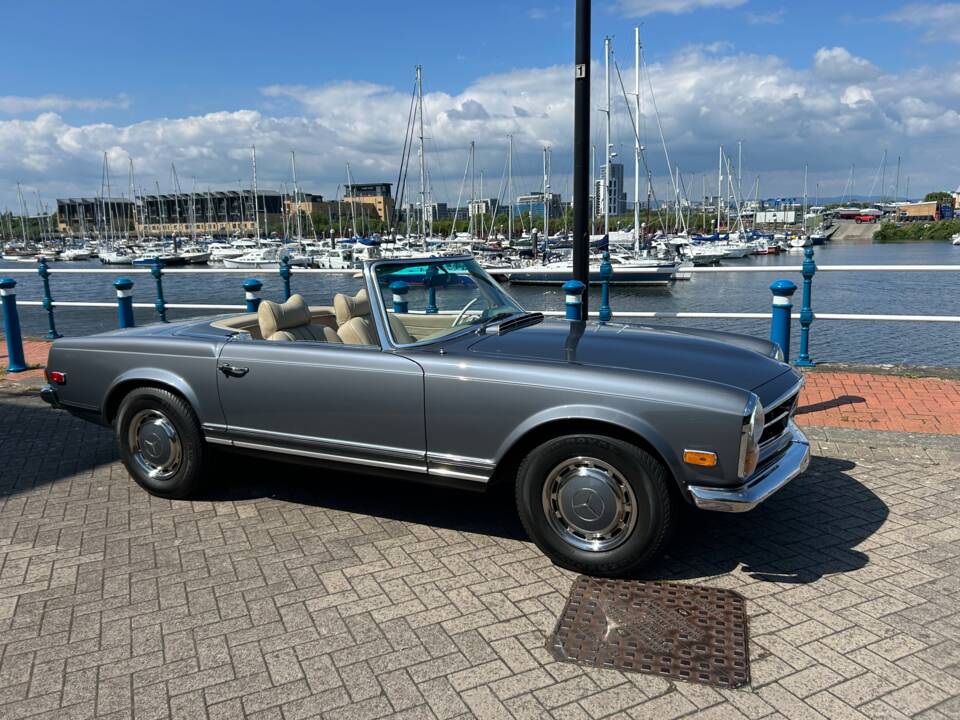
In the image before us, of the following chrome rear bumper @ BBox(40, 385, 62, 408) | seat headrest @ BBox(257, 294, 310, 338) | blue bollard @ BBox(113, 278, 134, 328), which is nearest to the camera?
seat headrest @ BBox(257, 294, 310, 338)

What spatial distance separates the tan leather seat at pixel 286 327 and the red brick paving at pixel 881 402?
3.81 metres

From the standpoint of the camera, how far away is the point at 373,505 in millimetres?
4477

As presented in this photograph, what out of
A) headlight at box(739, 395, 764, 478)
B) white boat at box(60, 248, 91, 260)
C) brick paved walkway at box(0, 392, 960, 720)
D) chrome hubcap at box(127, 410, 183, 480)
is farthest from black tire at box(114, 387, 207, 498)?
white boat at box(60, 248, 91, 260)

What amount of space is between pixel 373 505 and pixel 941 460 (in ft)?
12.7

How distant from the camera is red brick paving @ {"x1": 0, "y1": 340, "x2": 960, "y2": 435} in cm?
576

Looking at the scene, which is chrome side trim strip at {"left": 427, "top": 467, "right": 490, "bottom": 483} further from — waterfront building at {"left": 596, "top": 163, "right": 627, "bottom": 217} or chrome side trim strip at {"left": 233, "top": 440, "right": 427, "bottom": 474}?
waterfront building at {"left": 596, "top": 163, "right": 627, "bottom": 217}

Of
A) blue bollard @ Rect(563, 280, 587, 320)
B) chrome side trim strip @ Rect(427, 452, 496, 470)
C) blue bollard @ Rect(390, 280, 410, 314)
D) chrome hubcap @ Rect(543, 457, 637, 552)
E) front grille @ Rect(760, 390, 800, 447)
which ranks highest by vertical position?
blue bollard @ Rect(390, 280, 410, 314)

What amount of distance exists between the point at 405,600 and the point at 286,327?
1909mm

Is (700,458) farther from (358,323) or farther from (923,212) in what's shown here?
(923,212)

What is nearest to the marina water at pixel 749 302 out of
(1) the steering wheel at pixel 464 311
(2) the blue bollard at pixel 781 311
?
(1) the steering wheel at pixel 464 311

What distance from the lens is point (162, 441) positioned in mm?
4480

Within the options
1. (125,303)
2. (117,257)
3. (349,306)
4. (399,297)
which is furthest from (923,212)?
(399,297)

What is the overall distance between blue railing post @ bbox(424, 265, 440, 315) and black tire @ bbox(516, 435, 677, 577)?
1308 mm

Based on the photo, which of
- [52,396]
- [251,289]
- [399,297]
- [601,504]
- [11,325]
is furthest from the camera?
[11,325]
